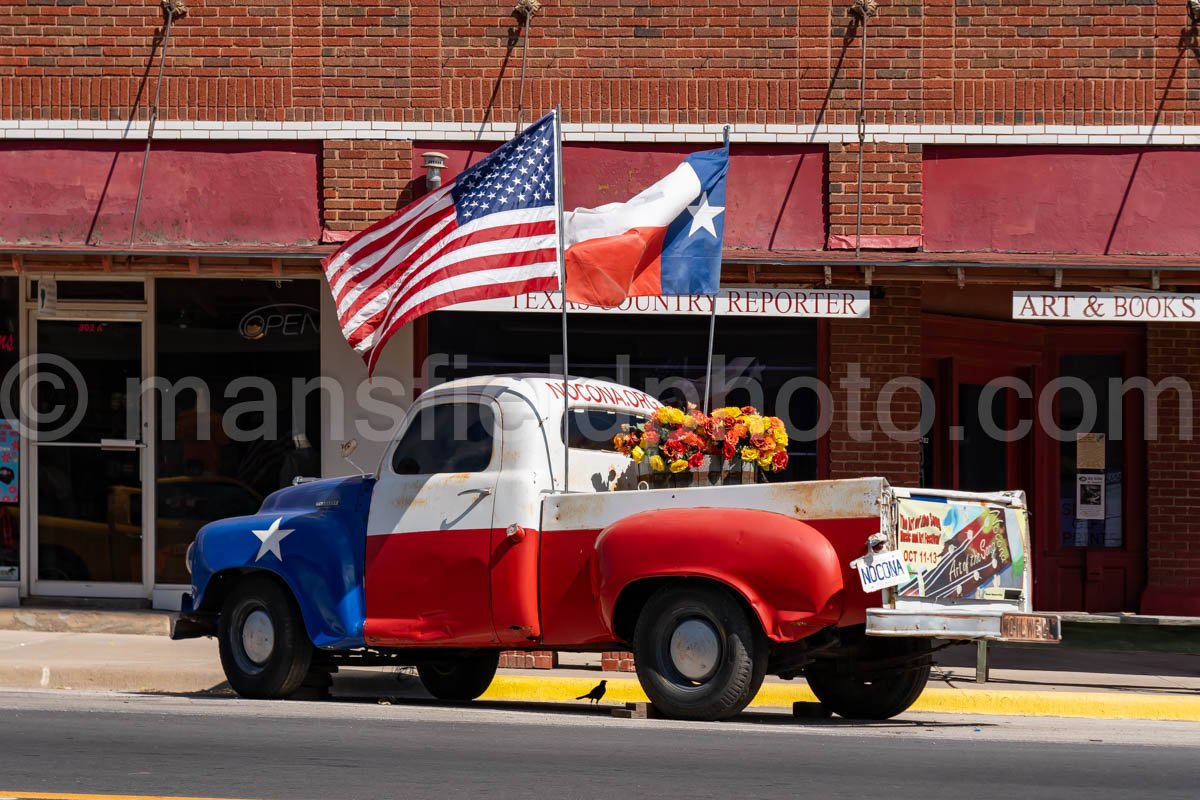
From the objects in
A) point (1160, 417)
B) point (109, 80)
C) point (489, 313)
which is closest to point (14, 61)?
point (109, 80)

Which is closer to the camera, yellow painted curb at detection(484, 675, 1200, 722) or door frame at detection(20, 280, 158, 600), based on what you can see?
yellow painted curb at detection(484, 675, 1200, 722)

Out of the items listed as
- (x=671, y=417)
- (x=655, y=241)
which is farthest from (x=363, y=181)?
(x=671, y=417)

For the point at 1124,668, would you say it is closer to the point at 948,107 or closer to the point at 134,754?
the point at 948,107

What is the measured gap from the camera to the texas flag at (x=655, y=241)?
11.0 m

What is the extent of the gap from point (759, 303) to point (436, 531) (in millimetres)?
4075

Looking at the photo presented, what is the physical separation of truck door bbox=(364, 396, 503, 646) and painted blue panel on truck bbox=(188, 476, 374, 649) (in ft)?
0.38

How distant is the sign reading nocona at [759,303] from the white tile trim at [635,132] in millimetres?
2004

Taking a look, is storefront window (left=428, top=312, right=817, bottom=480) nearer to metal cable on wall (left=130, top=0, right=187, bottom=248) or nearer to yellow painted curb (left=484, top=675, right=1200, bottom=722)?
metal cable on wall (left=130, top=0, right=187, bottom=248)

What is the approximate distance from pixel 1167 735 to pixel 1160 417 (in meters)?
5.85

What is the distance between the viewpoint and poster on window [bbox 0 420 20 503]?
14867 mm

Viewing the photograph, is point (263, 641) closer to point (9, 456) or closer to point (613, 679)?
point (613, 679)

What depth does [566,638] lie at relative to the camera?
374 inches

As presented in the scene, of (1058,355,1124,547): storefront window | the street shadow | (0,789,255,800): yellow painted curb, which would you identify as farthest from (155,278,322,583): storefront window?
(0,789,255,800): yellow painted curb

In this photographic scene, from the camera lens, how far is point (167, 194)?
14484 millimetres
